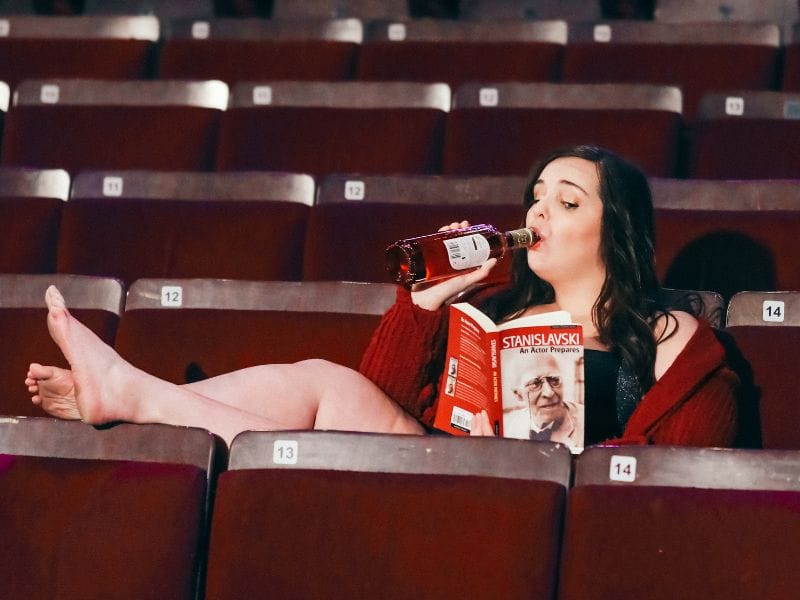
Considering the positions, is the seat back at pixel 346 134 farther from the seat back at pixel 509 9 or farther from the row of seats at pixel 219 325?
the seat back at pixel 509 9

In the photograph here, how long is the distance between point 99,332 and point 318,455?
0.29 meters

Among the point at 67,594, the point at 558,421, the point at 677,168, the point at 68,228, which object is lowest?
the point at 67,594

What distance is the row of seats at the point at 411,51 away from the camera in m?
1.24

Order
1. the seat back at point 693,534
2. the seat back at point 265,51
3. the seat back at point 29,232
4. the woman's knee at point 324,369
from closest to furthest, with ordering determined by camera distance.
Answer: the seat back at point 693,534 → the woman's knee at point 324,369 → the seat back at point 29,232 → the seat back at point 265,51

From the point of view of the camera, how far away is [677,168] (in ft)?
3.67

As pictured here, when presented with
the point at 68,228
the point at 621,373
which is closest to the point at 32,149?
the point at 68,228

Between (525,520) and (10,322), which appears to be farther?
(10,322)

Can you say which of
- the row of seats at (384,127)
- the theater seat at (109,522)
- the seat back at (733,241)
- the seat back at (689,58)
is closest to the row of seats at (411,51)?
the seat back at (689,58)

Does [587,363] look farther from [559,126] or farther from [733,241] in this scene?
[559,126]

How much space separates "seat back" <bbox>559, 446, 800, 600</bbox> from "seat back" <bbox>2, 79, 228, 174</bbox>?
0.68 meters

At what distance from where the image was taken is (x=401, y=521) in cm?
56

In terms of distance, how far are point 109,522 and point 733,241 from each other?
48 cm

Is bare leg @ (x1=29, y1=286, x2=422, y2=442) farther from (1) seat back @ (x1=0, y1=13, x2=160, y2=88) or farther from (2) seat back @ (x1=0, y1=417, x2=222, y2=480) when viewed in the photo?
(1) seat back @ (x1=0, y1=13, x2=160, y2=88)

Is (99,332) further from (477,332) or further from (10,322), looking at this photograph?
(477,332)
